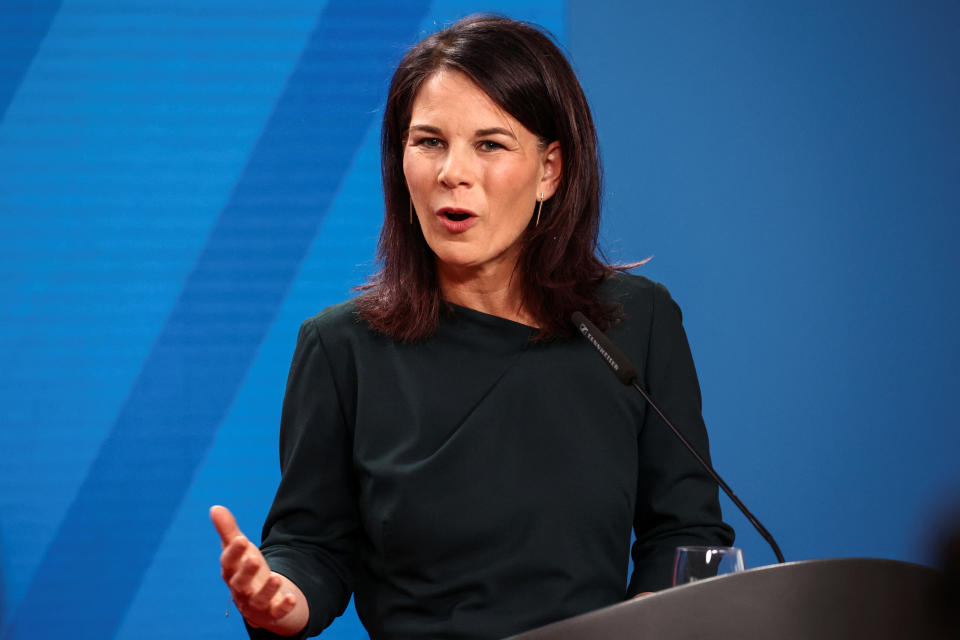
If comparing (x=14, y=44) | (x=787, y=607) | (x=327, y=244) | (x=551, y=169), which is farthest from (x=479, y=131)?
(x=14, y=44)

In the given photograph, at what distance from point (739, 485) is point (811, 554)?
0.23m

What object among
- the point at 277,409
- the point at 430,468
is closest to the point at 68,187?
the point at 277,409

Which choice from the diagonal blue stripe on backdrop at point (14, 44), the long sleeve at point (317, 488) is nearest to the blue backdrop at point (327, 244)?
the diagonal blue stripe on backdrop at point (14, 44)

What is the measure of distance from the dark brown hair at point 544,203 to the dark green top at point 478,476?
4 centimetres

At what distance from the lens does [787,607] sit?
1.91 ft

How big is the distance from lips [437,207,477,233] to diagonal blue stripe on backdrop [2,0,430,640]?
1.00m

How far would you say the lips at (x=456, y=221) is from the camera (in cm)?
128

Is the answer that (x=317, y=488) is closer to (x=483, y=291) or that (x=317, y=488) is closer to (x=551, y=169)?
(x=483, y=291)

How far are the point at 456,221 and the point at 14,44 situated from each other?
1.44 m

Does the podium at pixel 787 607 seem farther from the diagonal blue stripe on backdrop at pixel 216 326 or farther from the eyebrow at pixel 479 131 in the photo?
the diagonal blue stripe on backdrop at pixel 216 326

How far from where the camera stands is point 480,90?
1.28m

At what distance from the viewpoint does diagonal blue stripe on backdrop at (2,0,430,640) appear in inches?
86.0

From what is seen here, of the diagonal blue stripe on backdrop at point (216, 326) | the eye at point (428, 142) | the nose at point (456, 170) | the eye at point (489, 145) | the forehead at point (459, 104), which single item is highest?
the forehead at point (459, 104)

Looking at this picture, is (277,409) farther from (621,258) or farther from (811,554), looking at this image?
(811,554)
